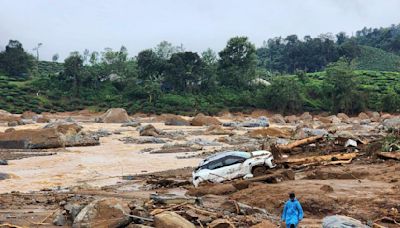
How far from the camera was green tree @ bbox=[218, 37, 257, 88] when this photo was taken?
96.5 metres

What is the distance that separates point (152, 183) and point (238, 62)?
76.6 metres

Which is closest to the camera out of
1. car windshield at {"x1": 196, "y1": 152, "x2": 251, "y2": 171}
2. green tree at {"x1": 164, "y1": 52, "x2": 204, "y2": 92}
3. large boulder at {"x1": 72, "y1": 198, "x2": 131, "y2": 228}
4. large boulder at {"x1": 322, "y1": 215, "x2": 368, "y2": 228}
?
large boulder at {"x1": 322, "y1": 215, "x2": 368, "y2": 228}

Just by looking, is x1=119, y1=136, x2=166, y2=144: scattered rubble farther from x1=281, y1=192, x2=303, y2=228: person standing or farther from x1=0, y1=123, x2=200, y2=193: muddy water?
x1=281, y1=192, x2=303, y2=228: person standing

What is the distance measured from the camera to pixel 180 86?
313 feet

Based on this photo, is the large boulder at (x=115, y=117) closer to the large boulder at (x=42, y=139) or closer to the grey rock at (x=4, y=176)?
the large boulder at (x=42, y=139)

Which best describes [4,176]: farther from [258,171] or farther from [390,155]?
[390,155]

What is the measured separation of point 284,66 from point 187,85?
57.2 meters

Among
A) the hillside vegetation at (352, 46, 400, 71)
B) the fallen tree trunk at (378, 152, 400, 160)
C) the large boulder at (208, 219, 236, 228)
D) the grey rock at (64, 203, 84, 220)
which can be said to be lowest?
the large boulder at (208, 219, 236, 228)

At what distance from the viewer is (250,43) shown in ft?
319

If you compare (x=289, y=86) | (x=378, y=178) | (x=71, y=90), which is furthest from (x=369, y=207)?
(x=71, y=90)

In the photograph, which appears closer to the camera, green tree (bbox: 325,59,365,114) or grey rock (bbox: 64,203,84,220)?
grey rock (bbox: 64,203,84,220)

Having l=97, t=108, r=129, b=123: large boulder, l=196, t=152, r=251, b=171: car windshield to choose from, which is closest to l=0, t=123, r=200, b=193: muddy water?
l=196, t=152, r=251, b=171: car windshield

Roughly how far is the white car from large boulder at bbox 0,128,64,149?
22.0m

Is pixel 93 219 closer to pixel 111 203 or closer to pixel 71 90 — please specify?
pixel 111 203
